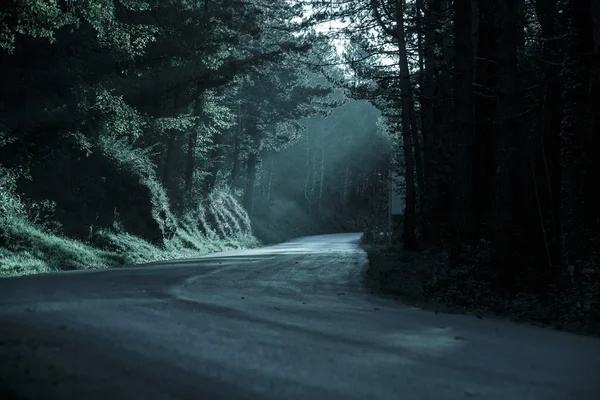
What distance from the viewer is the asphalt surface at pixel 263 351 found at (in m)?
4.42

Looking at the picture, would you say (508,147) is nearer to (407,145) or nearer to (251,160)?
(407,145)

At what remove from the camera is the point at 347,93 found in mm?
33688

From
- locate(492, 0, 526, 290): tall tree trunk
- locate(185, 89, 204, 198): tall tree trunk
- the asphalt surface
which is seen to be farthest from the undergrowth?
locate(492, 0, 526, 290): tall tree trunk

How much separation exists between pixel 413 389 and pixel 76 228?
18639 millimetres

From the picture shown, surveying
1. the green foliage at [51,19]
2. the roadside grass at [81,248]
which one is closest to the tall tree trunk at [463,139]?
the green foliage at [51,19]

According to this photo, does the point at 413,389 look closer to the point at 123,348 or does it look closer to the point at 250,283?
the point at 123,348

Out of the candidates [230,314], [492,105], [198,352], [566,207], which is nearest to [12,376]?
[198,352]

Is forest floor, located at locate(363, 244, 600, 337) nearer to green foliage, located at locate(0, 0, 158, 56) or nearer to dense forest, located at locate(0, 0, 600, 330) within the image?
dense forest, located at locate(0, 0, 600, 330)

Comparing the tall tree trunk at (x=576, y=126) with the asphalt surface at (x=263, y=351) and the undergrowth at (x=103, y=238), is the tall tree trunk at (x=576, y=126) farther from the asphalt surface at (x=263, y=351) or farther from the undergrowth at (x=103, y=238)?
the undergrowth at (x=103, y=238)

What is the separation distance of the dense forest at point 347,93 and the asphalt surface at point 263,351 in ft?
11.3

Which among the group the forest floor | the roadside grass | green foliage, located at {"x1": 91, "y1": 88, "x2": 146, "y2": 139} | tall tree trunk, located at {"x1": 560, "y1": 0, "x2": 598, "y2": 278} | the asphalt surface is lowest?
the forest floor

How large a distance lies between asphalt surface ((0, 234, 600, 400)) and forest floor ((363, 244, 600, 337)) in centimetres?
93

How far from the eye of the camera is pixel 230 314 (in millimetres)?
7824

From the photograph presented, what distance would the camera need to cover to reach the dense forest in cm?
1218
